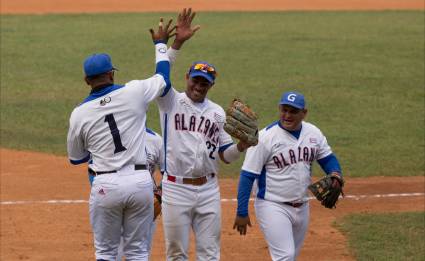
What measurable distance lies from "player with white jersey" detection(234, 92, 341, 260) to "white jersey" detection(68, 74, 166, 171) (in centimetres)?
104

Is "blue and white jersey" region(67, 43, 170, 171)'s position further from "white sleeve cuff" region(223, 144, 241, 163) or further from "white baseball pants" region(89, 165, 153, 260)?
"white sleeve cuff" region(223, 144, 241, 163)

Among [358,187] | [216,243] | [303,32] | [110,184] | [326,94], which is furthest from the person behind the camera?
[303,32]

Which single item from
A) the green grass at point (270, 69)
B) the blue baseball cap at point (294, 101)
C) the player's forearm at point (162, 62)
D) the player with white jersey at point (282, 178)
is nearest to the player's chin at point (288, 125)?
the player with white jersey at point (282, 178)

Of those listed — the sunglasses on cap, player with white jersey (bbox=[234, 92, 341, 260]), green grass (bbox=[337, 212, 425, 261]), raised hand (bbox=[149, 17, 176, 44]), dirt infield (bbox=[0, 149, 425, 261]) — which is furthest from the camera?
dirt infield (bbox=[0, 149, 425, 261])

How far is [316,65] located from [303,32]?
16.5ft

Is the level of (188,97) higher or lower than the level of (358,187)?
higher

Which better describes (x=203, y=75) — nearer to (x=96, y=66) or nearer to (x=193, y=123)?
(x=193, y=123)

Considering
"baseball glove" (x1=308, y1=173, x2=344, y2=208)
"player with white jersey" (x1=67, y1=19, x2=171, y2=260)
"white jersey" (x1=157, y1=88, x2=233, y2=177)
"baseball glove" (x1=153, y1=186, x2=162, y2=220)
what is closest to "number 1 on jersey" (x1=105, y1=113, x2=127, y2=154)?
"player with white jersey" (x1=67, y1=19, x2=171, y2=260)

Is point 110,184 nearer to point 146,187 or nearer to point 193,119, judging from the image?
point 146,187

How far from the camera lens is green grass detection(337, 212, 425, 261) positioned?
32.8 ft

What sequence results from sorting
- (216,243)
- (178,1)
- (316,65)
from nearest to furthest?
(216,243) → (316,65) → (178,1)

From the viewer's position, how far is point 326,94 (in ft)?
64.7

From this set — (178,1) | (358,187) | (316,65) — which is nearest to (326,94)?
(316,65)

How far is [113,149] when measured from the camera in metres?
7.39
